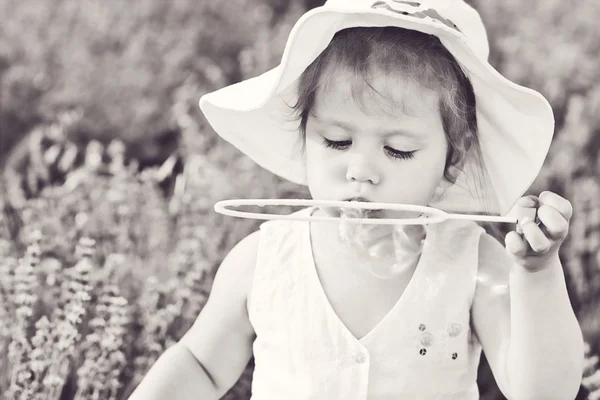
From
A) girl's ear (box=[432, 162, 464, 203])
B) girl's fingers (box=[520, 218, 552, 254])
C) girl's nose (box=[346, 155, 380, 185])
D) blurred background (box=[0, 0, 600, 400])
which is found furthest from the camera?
blurred background (box=[0, 0, 600, 400])

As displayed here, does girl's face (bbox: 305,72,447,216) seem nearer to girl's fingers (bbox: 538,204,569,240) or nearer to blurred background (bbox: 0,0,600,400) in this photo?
girl's fingers (bbox: 538,204,569,240)

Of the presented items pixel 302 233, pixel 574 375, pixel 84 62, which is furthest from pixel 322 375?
pixel 84 62

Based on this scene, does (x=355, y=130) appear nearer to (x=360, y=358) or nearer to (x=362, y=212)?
(x=362, y=212)

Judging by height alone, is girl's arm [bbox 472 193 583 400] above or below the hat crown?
below

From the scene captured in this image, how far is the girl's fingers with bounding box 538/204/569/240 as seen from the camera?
4.42 ft

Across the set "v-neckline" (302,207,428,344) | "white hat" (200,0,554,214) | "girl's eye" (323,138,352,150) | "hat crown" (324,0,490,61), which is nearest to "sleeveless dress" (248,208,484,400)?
"v-neckline" (302,207,428,344)

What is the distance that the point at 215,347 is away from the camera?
1.69 m

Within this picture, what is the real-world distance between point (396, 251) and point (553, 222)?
0.33 metres

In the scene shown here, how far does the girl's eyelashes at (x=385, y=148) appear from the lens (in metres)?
1.50

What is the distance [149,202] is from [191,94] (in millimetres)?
809

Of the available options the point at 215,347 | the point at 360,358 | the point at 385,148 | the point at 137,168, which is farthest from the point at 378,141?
the point at 137,168

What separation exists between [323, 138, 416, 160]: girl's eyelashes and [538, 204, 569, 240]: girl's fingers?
0.24 metres

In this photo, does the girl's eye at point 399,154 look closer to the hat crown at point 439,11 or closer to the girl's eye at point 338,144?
the girl's eye at point 338,144

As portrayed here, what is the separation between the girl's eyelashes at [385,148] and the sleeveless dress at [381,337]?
7.1 inches
